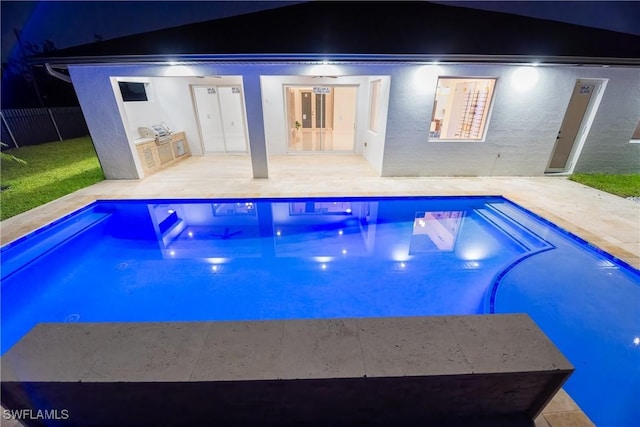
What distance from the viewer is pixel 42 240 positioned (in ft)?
14.2

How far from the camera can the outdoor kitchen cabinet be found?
23.1 feet

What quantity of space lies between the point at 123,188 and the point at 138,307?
4286 millimetres

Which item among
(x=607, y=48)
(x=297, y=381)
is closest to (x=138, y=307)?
(x=297, y=381)

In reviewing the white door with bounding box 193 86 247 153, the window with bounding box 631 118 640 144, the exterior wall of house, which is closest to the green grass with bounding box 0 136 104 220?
the white door with bounding box 193 86 247 153

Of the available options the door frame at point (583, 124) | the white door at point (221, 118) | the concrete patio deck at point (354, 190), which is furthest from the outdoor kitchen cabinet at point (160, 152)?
the door frame at point (583, 124)

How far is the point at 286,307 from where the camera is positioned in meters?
3.22

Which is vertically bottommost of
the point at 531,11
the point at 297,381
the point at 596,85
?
the point at 297,381

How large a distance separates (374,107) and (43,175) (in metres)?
9.58

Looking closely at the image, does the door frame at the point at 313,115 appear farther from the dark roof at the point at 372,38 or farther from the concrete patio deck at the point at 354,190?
the dark roof at the point at 372,38

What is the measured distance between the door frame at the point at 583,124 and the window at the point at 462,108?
6.21 ft

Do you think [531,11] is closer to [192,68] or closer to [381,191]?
[381,191]

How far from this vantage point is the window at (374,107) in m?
7.62

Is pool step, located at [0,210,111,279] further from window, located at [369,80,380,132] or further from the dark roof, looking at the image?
window, located at [369,80,380,132]

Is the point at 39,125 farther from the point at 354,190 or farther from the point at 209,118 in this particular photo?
the point at 354,190
